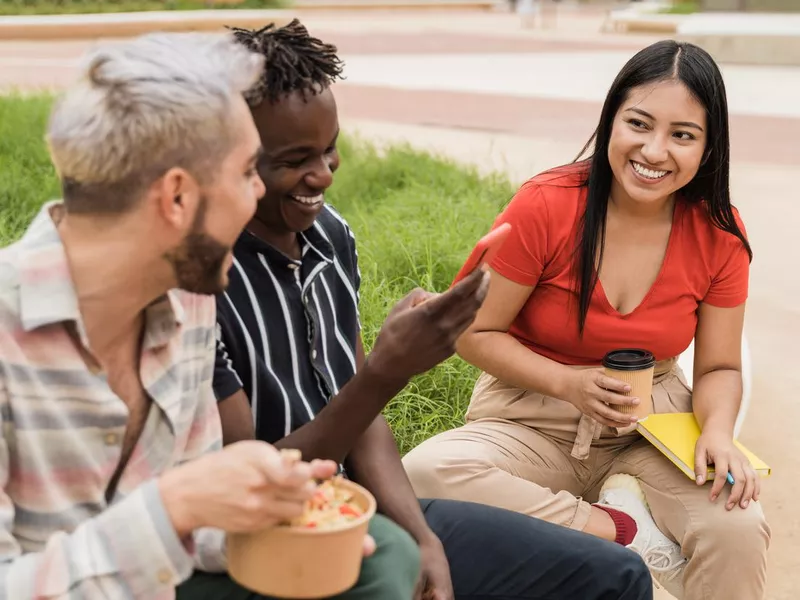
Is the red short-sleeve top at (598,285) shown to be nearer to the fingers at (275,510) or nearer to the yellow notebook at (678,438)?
the yellow notebook at (678,438)

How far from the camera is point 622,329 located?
286 centimetres

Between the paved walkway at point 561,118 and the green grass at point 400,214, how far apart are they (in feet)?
2.40

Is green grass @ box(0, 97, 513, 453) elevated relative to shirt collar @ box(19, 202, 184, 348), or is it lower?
lower

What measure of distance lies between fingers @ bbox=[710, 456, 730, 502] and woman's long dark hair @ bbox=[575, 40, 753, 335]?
18.3 inches

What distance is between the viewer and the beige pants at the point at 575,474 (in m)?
2.63

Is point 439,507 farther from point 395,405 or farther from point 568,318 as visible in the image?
point 395,405

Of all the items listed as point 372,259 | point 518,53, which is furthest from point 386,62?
point 372,259

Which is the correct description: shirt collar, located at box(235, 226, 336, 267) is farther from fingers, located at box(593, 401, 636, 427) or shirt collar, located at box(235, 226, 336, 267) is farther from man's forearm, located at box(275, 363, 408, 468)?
fingers, located at box(593, 401, 636, 427)

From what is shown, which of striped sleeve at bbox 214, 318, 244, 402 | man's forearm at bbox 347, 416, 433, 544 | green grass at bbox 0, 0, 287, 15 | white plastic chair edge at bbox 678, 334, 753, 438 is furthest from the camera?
green grass at bbox 0, 0, 287, 15

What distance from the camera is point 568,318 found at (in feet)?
9.43

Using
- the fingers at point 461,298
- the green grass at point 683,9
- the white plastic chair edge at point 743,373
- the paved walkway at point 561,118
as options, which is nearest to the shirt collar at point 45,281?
the fingers at point 461,298

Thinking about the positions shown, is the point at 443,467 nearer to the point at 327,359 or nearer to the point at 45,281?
the point at 327,359

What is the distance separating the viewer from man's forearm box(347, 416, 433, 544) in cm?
218

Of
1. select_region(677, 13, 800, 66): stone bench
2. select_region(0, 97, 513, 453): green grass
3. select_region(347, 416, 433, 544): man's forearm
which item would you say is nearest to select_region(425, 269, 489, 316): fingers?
select_region(347, 416, 433, 544): man's forearm
